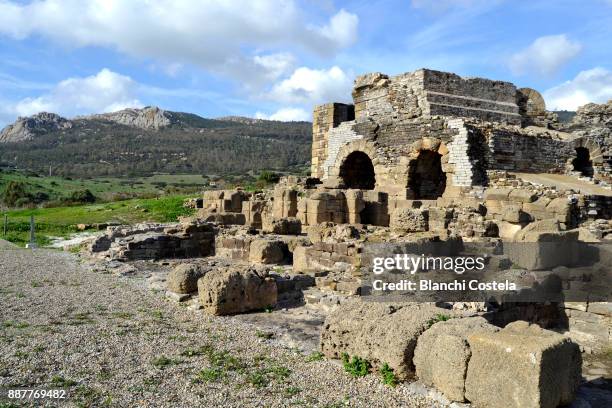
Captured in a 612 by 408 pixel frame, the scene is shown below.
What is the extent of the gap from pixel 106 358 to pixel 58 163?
276ft

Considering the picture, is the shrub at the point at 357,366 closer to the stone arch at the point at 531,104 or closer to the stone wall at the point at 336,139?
the stone wall at the point at 336,139

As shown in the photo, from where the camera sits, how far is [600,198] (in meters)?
13.5

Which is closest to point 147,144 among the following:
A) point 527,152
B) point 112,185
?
point 112,185

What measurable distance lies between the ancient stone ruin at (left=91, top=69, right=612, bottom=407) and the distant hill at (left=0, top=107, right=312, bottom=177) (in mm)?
50885

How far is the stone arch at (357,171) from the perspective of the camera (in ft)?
69.5

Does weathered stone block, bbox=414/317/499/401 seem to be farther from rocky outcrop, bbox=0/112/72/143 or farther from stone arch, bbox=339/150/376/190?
rocky outcrop, bbox=0/112/72/143

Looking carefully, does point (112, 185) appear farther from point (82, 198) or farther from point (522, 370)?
point (522, 370)

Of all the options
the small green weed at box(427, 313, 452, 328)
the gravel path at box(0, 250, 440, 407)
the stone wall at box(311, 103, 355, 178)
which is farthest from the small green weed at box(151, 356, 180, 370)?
the stone wall at box(311, 103, 355, 178)

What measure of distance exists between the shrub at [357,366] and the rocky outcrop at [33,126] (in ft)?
369

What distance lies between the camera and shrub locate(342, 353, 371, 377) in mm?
5328

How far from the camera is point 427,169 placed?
19.2m

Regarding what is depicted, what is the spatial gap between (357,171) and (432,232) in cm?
1112

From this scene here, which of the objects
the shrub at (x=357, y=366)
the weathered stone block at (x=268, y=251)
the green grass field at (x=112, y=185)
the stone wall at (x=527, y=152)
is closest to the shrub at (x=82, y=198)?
the green grass field at (x=112, y=185)

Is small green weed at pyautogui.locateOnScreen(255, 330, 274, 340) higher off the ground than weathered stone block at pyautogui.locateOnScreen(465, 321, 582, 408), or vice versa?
weathered stone block at pyautogui.locateOnScreen(465, 321, 582, 408)
